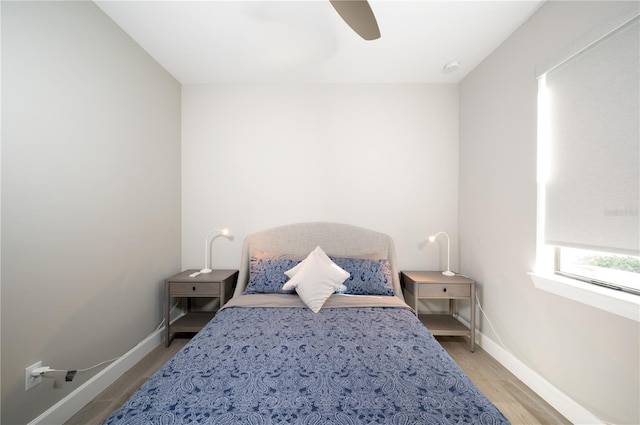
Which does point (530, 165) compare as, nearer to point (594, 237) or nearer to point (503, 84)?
point (594, 237)

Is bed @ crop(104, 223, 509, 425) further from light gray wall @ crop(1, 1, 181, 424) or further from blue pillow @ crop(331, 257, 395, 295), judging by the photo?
light gray wall @ crop(1, 1, 181, 424)

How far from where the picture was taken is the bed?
3.08 feet

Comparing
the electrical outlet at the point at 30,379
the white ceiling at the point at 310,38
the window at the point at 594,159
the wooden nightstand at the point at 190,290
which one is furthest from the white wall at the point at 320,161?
the electrical outlet at the point at 30,379

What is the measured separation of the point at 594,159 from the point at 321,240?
2136 mm

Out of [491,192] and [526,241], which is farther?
[491,192]

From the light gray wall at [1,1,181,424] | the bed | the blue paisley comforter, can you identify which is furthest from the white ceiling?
the blue paisley comforter

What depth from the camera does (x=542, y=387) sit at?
5.70ft

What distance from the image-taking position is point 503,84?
2141mm

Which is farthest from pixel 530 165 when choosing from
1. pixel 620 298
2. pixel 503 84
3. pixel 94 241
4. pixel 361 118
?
pixel 94 241

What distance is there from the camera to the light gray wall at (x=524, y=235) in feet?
4.48

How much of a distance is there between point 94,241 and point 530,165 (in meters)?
3.26

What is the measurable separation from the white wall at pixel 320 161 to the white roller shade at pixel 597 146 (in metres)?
1.14

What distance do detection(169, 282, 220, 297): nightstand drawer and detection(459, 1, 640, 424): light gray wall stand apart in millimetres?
2604

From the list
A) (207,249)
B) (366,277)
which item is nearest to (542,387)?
(366,277)
